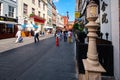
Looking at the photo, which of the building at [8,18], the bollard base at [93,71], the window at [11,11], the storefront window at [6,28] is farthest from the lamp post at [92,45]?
the window at [11,11]

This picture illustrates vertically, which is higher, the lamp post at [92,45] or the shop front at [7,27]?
the shop front at [7,27]

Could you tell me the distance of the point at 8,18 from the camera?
2491cm

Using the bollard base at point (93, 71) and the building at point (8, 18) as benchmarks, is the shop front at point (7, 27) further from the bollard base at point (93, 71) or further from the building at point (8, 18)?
the bollard base at point (93, 71)

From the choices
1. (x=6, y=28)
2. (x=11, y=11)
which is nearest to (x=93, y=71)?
(x=6, y=28)

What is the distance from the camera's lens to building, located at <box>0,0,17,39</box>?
78.0 feet

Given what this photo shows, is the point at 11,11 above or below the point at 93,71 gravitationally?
above

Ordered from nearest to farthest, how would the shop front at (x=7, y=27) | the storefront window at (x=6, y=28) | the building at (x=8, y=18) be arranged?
the shop front at (x=7, y=27)
the storefront window at (x=6, y=28)
the building at (x=8, y=18)

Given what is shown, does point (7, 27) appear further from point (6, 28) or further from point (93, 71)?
point (93, 71)

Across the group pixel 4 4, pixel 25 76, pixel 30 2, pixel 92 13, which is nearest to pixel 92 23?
pixel 92 13

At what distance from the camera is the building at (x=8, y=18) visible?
2378cm

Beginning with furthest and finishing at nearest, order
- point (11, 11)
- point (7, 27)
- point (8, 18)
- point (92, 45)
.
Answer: point (11, 11) < point (7, 27) < point (8, 18) < point (92, 45)

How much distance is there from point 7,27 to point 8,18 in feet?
4.80

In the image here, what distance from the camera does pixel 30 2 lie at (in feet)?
118

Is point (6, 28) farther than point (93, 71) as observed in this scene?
Yes
